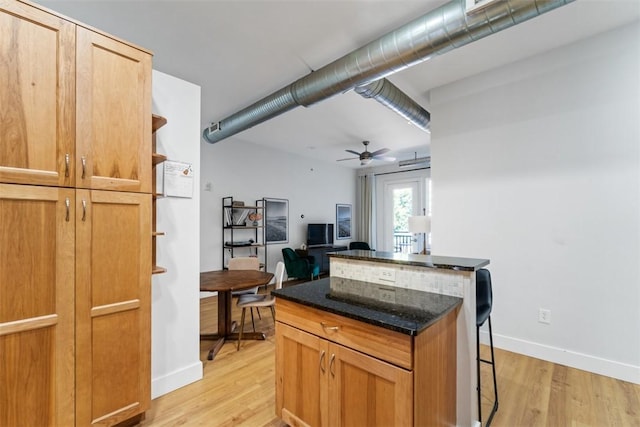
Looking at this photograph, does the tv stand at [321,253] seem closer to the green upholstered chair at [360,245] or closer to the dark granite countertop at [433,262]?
the green upholstered chair at [360,245]

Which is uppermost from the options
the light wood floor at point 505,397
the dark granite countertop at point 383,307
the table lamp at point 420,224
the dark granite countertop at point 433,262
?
the table lamp at point 420,224

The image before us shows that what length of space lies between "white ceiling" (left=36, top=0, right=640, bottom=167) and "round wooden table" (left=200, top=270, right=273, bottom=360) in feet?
7.30

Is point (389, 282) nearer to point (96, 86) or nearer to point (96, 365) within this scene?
point (96, 365)

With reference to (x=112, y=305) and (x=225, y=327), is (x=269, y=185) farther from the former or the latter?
(x=112, y=305)

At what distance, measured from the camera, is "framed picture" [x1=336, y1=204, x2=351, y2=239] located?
787 centimetres

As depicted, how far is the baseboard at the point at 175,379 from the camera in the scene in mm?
2154

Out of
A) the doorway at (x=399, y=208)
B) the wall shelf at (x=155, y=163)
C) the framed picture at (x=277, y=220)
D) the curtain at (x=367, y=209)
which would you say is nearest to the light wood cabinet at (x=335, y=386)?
the wall shelf at (x=155, y=163)

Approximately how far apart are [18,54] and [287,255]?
5.10 metres

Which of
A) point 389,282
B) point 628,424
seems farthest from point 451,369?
point 628,424

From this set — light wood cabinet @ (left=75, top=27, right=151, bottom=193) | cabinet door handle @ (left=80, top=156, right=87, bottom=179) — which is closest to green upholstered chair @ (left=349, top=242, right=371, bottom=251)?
light wood cabinet @ (left=75, top=27, right=151, bottom=193)

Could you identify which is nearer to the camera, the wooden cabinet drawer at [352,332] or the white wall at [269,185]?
the wooden cabinet drawer at [352,332]

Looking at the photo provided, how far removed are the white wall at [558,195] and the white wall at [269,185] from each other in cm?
381

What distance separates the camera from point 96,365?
162 cm

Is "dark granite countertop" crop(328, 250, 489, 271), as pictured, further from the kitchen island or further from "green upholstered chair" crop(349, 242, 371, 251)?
"green upholstered chair" crop(349, 242, 371, 251)
